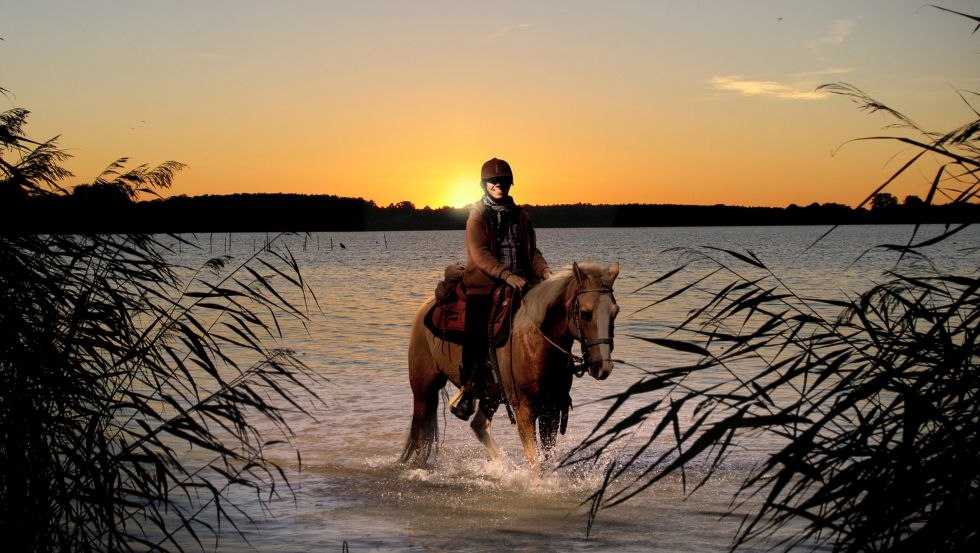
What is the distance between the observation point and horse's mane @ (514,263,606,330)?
8555mm

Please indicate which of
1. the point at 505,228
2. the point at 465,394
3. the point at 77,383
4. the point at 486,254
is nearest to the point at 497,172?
the point at 505,228

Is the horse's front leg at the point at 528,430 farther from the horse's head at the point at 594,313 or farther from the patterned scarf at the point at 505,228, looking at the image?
the patterned scarf at the point at 505,228

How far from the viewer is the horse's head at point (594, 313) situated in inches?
321

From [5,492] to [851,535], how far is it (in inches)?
155

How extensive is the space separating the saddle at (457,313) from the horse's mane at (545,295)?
20cm

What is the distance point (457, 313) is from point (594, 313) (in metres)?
1.82

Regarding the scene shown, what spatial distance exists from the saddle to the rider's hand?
42 centimetres

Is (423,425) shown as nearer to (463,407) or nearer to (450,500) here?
(463,407)

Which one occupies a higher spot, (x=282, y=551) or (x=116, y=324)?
(x=116, y=324)

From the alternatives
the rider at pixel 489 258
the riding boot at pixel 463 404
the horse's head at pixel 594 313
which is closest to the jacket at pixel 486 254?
the rider at pixel 489 258

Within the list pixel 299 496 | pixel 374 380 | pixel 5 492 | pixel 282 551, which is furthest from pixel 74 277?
pixel 374 380

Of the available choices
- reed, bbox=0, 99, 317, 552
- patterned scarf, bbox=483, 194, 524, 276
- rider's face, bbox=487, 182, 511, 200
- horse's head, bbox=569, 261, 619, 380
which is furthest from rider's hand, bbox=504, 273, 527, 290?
reed, bbox=0, 99, 317, 552

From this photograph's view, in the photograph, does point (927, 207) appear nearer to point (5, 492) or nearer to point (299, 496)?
point (5, 492)

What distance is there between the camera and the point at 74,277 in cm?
597
